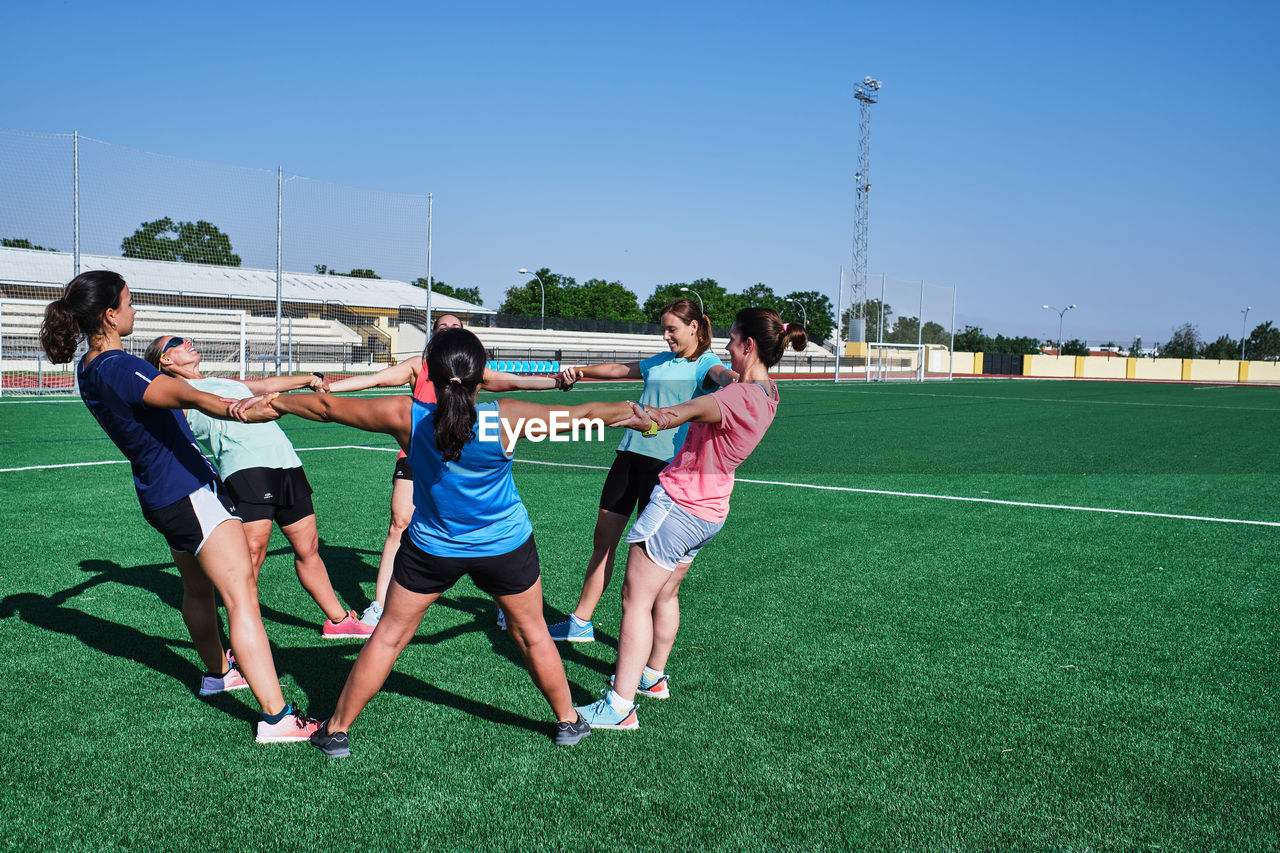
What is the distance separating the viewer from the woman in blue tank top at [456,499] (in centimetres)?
301

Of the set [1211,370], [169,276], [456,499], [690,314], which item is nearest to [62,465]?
[690,314]

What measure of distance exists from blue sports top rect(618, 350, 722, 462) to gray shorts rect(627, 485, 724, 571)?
1175 millimetres

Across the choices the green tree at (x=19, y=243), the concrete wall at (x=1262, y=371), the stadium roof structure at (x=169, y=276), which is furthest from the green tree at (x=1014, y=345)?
the green tree at (x=19, y=243)

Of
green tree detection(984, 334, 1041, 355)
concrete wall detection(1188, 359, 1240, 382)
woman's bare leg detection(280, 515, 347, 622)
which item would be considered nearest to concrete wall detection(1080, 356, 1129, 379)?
concrete wall detection(1188, 359, 1240, 382)

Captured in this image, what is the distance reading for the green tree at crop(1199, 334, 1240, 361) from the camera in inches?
3322

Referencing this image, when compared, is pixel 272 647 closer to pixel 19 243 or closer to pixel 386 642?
pixel 386 642

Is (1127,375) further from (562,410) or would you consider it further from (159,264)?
(562,410)

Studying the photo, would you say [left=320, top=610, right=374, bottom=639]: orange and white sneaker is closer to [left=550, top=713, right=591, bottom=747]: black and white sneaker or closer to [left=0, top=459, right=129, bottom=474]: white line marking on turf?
[left=550, top=713, right=591, bottom=747]: black and white sneaker

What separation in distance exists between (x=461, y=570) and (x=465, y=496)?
29 centimetres

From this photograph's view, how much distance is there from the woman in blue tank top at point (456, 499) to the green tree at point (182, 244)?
23.0m

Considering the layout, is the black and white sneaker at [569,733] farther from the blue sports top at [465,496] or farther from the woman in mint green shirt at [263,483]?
the woman in mint green shirt at [263,483]

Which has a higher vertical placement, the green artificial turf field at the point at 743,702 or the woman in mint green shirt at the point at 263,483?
the woman in mint green shirt at the point at 263,483

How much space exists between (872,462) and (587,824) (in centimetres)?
1066

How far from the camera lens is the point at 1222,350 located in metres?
85.8
